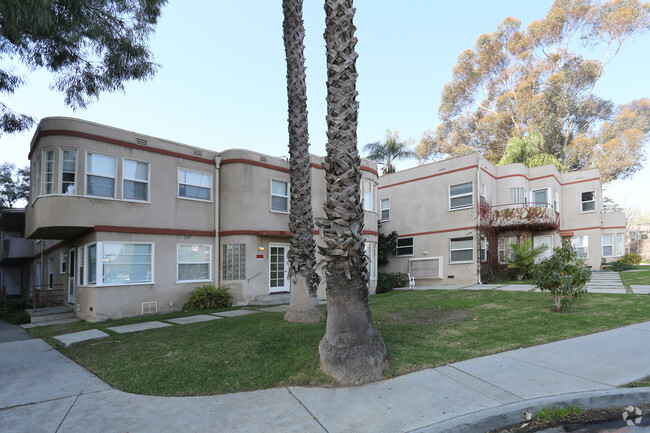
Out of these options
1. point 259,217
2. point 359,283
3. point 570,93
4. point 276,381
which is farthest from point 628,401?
point 570,93

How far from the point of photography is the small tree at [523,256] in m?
18.0

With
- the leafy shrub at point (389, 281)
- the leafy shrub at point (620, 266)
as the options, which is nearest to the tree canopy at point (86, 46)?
the leafy shrub at point (389, 281)

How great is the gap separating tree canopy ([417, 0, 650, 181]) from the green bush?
31059 millimetres

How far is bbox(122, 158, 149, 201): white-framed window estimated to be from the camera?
1205cm

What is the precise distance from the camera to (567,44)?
32.9 metres

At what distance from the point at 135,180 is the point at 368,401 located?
1122 cm

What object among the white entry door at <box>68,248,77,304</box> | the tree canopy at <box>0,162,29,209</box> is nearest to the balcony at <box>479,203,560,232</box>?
the white entry door at <box>68,248,77,304</box>

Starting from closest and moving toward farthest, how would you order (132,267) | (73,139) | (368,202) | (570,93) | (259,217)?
(73,139), (132,267), (259,217), (368,202), (570,93)

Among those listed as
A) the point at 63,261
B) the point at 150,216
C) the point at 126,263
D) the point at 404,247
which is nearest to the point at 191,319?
the point at 126,263

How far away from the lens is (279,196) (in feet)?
49.1

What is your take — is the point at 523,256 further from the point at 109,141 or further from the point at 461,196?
the point at 109,141

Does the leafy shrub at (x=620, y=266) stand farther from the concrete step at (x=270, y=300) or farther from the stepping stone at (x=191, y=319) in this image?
the stepping stone at (x=191, y=319)

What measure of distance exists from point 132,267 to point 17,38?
22.7 ft

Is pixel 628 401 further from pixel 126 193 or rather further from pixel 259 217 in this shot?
pixel 126 193
